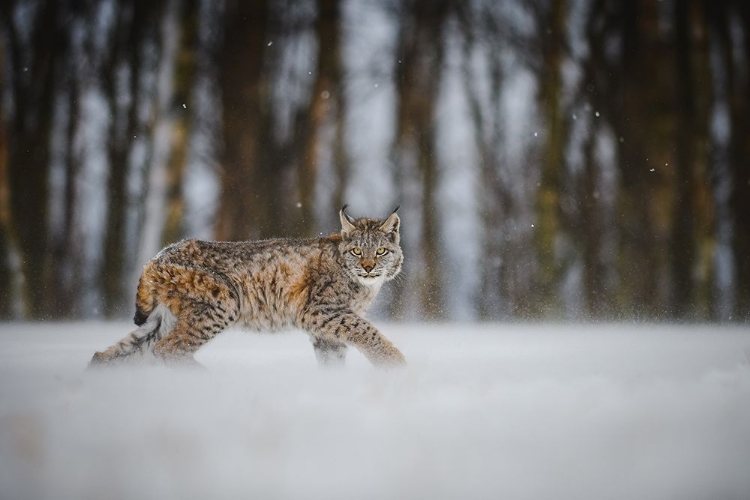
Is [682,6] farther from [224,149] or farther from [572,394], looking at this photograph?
[572,394]

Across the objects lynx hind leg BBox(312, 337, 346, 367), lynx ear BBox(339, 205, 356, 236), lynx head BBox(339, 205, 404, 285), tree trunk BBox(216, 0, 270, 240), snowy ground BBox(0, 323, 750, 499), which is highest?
tree trunk BBox(216, 0, 270, 240)

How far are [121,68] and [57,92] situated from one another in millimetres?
994

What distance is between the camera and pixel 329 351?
5328 mm

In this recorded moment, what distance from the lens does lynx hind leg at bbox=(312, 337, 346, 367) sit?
5.29m

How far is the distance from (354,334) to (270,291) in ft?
2.64

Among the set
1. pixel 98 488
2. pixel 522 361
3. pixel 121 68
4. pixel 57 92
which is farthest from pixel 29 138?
pixel 98 488

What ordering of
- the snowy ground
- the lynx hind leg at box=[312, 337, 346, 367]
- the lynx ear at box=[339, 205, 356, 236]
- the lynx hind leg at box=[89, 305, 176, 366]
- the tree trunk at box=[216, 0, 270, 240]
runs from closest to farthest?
the snowy ground < the lynx hind leg at box=[89, 305, 176, 366] < the lynx hind leg at box=[312, 337, 346, 367] < the lynx ear at box=[339, 205, 356, 236] < the tree trunk at box=[216, 0, 270, 240]

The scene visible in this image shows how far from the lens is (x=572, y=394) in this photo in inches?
148

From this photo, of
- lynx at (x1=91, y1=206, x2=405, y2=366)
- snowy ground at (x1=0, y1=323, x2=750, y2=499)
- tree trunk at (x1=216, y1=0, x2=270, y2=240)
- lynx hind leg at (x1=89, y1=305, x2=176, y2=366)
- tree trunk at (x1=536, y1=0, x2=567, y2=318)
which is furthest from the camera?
tree trunk at (x1=536, y1=0, x2=567, y2=318)

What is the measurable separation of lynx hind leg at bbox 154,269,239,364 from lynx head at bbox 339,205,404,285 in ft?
3.10

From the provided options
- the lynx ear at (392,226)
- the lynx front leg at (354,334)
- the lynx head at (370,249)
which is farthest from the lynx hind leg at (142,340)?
the lynx ear at (392,226)

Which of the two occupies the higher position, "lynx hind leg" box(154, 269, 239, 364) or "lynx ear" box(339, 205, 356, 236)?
"lynx ear" box(339, 205, 356, 236)

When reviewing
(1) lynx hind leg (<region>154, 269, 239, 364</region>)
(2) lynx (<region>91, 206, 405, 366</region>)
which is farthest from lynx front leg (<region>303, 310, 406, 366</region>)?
(1) lynx hind leg (<region>154, 269, 239, 364</region>)

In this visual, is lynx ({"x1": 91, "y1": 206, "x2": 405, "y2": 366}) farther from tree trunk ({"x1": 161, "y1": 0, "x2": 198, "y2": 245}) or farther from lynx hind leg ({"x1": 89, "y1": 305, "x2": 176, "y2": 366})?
tree trunk ({"x1": 161, "y1": 0, "x2": 198, "y2": 245})
